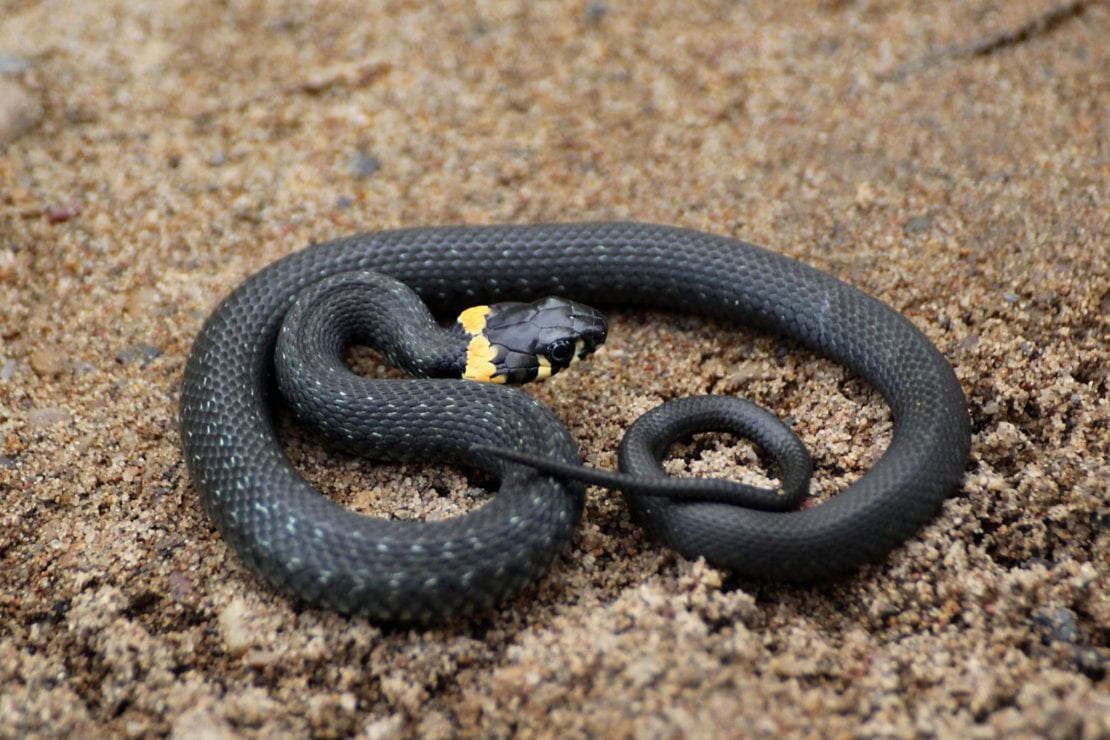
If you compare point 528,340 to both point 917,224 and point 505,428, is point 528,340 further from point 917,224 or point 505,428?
point 917,224

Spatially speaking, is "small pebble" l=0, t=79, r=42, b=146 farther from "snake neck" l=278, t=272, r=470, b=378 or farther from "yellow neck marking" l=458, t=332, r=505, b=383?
"yellow neck marking" l=458, t=332, r=505, b=383

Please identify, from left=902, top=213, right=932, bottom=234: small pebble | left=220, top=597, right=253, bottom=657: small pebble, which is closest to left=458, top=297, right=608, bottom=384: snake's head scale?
left=220, top=597, right=253, bottom=657: small pebble

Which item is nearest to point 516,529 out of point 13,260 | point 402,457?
point 402,457

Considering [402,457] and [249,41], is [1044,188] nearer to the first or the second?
[402,457]

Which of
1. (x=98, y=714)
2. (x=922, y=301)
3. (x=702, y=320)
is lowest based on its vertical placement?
(x=98, y=714)

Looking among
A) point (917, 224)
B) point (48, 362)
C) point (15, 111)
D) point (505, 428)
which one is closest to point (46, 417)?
point (48, 362)

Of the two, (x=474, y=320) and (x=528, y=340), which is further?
(x=474, y=320)
